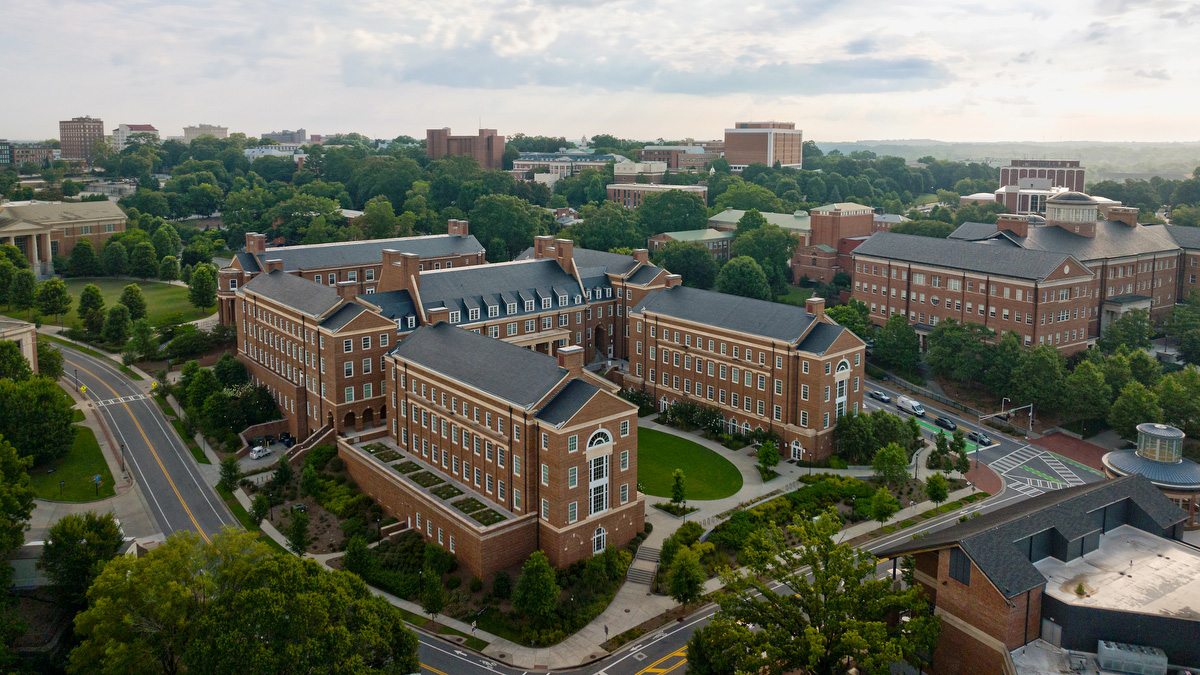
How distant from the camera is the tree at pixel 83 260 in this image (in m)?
135

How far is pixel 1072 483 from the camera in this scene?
7119 cm

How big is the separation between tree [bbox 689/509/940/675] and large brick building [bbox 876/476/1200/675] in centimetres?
211

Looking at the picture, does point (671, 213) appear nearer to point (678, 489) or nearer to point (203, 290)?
point (203, 290)

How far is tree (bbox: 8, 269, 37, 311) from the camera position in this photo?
112m

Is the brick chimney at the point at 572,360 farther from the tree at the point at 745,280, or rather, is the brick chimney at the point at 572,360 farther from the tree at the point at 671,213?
the tree at the point at 671,213

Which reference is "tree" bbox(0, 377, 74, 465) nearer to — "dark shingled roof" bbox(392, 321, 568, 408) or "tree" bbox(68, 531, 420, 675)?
"dark shingled roof" bbox(392, 321, 568, 408)

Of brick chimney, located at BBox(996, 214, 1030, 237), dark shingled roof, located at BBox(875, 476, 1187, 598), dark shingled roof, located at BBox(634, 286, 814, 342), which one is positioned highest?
brick chimney, located at BBox(996, 214, 1030, 237)

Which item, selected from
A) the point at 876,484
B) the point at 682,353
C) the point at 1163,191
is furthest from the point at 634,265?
the point at 1163,191

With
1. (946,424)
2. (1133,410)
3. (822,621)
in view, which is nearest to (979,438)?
Answer: (946,424)

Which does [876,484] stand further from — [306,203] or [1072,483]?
[306,203]

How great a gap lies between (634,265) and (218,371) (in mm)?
44544

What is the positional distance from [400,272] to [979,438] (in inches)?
2236

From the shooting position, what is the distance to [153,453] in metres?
76.6

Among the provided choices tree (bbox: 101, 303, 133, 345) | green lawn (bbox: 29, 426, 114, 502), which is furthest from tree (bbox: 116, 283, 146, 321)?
green lawn (bbox: 29, 426, 114, 502)
